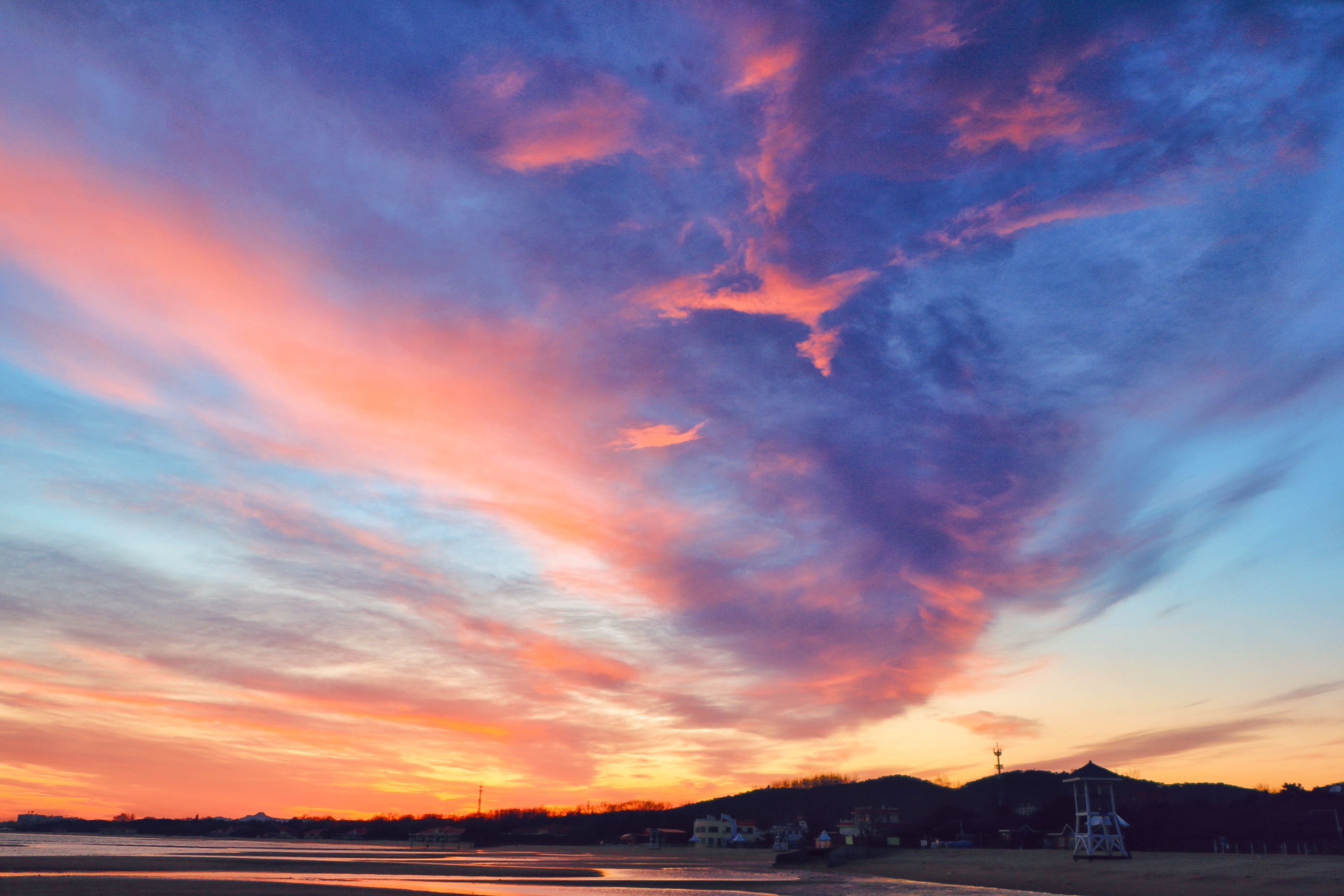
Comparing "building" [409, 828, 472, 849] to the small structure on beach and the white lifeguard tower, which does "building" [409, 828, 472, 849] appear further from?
the white lifeguard tower

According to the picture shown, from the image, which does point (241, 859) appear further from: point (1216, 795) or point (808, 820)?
point (1216, 795)

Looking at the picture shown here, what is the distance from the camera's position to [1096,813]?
5766 centimetres

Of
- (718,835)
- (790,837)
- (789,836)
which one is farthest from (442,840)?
(790,837)

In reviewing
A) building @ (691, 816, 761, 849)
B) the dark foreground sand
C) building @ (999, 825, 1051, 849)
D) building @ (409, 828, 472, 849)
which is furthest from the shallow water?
building @ (409, 828, 472, 849)

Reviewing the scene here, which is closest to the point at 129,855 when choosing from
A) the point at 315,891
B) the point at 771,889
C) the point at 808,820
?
the point at 315,891

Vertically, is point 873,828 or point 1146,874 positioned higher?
point 1146,874

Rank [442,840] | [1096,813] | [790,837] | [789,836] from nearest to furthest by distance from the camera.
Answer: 1. [1096,813]
2. [790,837]
3. [789,836]
4. [442,840]

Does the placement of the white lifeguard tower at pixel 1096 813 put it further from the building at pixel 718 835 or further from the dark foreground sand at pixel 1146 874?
the building at pixel 718 835

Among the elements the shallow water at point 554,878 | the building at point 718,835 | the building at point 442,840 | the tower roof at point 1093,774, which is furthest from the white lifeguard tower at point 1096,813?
the building at point 442,840

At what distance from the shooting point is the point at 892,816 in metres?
137

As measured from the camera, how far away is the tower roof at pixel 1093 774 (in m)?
54.9

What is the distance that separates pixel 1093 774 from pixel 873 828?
243 feet

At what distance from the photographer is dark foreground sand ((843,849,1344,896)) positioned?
114 feet

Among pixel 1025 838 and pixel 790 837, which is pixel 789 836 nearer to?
pixel 790 837
